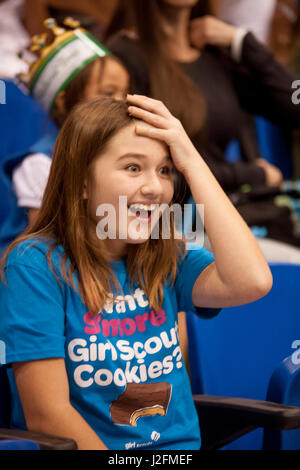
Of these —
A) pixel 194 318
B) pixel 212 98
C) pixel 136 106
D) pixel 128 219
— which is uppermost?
pixel 212 98

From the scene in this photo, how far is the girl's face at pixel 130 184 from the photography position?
73 centimetres

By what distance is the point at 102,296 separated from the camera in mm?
738

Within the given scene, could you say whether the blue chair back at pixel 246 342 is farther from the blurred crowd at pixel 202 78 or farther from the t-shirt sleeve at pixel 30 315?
the blurred crowd at pixel 202 78

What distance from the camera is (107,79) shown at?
1.30 meters

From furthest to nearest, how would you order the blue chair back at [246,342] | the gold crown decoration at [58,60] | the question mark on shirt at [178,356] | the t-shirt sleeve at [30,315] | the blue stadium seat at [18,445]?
the gold crown decoration at [58,60] < the blue chair back at [246,342] < the question mark on shirt at [178,356] < the t-shirt sleeve at [30,315] < the blue stadium seat at [18,445]

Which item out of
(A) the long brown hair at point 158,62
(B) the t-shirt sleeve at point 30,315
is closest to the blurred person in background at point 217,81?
(A) the long brown hair at point 158,62

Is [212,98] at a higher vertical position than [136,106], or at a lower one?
higher

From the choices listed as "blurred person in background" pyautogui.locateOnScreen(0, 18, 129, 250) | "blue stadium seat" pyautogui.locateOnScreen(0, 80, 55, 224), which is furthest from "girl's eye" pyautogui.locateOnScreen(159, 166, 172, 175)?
"blue stadium seat" pyautogui.locateOnScreen(0, 80, 55, 224)

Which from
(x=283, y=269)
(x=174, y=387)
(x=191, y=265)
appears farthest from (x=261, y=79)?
(x=174, y=387)

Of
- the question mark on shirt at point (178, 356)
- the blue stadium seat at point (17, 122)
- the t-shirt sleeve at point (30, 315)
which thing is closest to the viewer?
the t-shirt sleeve at point (30, 315)

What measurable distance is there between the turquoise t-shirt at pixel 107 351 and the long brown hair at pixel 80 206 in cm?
1
